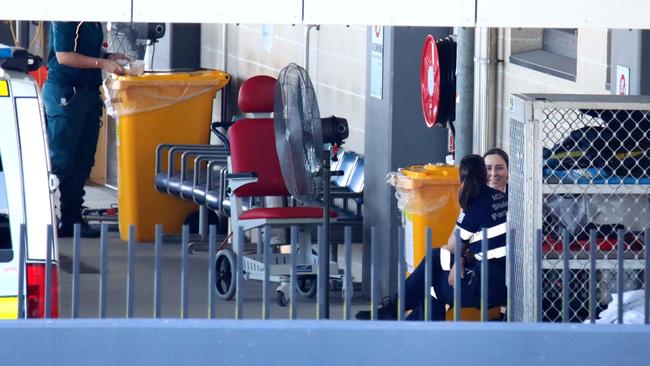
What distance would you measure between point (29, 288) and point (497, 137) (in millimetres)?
5269

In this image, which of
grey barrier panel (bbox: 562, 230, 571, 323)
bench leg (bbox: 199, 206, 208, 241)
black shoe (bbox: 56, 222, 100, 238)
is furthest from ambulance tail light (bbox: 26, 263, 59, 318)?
black shoe (bbox: 56, 222, 100, 238)

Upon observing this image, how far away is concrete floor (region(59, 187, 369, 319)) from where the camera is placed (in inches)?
434

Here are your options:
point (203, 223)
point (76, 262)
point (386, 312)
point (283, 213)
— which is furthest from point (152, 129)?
point (76, 262)

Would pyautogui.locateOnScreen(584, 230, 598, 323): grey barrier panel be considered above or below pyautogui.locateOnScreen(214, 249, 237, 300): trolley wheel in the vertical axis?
above

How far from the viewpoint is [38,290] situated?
6.62 meters

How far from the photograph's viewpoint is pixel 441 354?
257 inches

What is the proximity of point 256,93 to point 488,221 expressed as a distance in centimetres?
279

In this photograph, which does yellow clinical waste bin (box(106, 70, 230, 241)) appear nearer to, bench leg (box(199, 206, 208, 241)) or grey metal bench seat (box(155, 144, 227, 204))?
grey metal bench seat (box(155, 144, 227, 204))

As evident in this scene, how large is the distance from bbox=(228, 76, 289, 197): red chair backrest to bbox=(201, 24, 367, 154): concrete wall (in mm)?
1246

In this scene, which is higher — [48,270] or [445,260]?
[48,270]

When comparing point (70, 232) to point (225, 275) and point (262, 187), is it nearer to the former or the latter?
point (225, 275)

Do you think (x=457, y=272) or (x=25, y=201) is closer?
(x=457, y=272)

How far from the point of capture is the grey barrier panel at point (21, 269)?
20.4 ft

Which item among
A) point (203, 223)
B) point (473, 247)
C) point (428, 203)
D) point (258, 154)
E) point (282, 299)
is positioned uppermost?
point (258, 154)
